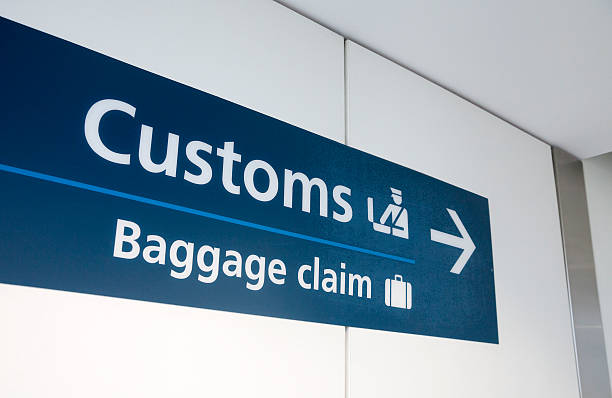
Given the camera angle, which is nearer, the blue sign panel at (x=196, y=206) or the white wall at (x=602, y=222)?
the blue sign panel at (x=196, y=206)

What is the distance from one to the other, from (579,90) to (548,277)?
0.75 m

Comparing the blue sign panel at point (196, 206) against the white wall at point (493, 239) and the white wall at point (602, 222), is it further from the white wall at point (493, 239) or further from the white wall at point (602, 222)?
the white wall at point (602, 222)

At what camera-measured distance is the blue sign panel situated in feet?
4.26

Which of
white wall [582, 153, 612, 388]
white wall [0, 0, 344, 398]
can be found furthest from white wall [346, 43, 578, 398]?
white wall [582, 153, 612, 388]

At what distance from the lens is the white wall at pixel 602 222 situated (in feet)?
9.45

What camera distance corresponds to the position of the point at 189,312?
1.44 meters

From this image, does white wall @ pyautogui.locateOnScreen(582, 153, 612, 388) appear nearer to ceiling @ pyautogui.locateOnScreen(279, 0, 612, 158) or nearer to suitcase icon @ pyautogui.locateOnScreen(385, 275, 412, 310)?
ceiling @ pyautogui.locateOnScreen(279, 0, 612, 158)

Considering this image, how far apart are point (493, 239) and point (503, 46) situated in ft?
2.31

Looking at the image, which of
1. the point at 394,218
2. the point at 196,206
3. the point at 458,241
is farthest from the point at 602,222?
the point at 196,206

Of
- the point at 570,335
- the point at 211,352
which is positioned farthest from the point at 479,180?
the point at 211,352

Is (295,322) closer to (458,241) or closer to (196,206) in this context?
(196,206)

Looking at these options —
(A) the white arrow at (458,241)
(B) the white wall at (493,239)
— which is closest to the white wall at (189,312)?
(B) the white wall at (493,239)

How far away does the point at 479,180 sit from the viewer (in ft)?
7.89

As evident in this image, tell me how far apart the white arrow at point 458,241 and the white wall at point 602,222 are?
1.00 m
